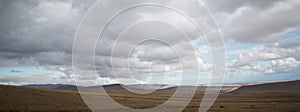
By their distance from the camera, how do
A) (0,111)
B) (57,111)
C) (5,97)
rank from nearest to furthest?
(0,111) → (57,111) → (5,97)

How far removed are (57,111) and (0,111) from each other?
12119 mm

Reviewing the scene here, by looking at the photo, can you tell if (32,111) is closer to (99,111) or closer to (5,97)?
(99,111)

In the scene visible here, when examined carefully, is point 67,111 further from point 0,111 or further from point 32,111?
point 0,111

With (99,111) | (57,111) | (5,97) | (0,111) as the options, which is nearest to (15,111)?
(0,111)

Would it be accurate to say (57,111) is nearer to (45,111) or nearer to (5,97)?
(45,111)

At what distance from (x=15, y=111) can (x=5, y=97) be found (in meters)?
38.0

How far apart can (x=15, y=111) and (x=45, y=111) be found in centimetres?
647

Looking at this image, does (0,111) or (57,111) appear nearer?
(0,111)

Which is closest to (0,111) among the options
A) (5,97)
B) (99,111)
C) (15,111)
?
(15,111)

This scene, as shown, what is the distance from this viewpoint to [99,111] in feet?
208

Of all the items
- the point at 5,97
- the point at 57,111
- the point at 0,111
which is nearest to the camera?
the point at 0,111

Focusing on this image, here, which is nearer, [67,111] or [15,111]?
[15,111]

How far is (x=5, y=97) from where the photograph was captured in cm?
9050

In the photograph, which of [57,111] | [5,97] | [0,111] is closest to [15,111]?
Result: [0,111]
